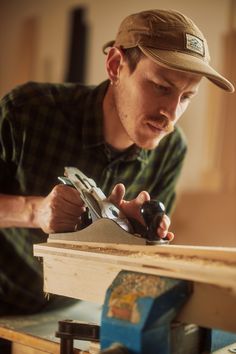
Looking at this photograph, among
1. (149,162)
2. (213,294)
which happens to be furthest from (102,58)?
(213,294)

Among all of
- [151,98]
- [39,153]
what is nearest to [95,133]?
[39,153]

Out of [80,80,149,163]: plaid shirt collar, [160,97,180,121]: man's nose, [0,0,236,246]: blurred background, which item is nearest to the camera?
[160,97,180,121]: man's nose

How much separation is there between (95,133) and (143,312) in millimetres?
822

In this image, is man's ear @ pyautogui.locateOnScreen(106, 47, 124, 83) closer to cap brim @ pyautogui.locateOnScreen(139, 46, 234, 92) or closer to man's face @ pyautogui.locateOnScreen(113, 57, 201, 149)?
man's face @ pyautogui.locateOnScreen(113, 57, 201, 149)

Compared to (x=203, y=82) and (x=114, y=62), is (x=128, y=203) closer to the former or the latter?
(x=114, y=62)

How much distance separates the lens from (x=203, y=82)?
9.38 ft

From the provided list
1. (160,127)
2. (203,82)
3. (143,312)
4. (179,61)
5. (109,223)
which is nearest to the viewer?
(143,312)

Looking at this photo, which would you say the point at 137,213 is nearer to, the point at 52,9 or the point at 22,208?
the point at 22,208

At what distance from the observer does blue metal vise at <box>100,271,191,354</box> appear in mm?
809

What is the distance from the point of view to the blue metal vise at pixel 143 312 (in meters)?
0.81

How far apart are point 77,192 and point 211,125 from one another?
6.04ft

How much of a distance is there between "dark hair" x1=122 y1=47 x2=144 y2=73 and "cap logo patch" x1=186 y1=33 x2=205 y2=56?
0.14m

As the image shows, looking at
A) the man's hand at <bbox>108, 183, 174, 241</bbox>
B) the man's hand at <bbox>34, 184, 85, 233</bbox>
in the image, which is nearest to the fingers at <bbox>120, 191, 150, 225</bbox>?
the man's hand at <bbox>108, 183, 174, 241</bbox>

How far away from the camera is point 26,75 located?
3.65 metres
